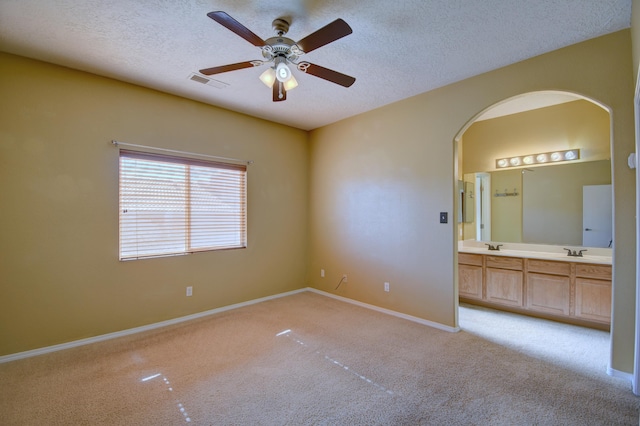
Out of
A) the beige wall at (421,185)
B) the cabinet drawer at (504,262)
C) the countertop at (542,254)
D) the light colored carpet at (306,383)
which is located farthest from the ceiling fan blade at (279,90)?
the cabinet drawer at (504,262)

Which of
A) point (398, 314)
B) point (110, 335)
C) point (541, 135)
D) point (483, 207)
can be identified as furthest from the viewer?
point (483, 207)

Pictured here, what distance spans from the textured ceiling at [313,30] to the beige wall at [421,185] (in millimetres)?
225

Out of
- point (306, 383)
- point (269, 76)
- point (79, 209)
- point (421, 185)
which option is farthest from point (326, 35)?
point (79, 209)

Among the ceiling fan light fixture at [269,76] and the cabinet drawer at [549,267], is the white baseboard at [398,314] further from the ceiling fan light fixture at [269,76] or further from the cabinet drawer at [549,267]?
the ceiling fan light fixture at [269,76]

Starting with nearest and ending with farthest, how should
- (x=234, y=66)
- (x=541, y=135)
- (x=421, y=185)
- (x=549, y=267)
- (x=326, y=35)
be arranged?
(x=326, y=35), (x=234, y=66), (x=549, y=267), (x=421, y=185), (x=541, y=135)

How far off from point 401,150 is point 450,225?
1.16m

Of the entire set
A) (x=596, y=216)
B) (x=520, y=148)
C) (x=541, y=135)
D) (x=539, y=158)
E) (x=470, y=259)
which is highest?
(x=541, y=135)

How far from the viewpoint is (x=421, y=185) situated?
3.52 m

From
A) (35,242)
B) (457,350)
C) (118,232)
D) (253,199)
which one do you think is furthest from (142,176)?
(457,350)

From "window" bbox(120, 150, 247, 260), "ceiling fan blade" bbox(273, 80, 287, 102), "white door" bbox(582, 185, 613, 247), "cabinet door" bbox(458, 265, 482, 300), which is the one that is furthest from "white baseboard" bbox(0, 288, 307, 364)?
"white door" bbox(582, 185, 613, 247)

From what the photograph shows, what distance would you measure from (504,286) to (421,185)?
1.80 metres

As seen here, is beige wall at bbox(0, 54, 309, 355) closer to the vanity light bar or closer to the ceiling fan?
the ceiling fan

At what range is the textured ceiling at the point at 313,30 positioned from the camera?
6.57 ft

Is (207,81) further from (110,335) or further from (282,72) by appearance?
(110,335)
